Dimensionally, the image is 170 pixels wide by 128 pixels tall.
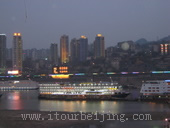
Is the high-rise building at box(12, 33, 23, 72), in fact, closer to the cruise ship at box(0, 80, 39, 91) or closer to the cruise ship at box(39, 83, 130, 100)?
the cruise ship at box(0, 80, 39, 91)

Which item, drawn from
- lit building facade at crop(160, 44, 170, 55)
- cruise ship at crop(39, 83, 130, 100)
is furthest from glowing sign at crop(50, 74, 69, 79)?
lit building facade at crop(160, 44, 170, 55)

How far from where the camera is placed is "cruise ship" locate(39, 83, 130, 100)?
16172 mm

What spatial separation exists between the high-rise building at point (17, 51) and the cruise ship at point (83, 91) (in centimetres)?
2712

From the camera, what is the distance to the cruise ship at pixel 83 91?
53.1 feet

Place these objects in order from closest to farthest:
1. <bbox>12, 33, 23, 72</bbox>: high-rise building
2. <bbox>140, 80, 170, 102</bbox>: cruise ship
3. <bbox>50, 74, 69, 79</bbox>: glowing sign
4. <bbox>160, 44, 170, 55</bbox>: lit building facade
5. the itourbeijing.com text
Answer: the itourbeijing.com text < <bbox>140, 80, 170, 102</bbox>: cruise ship < <bbox>50, 74, 69, 79</bbox>: glowing sign < <bbox>160, 44, 170, 55</bbox>: lit building facade < <bbox>12, 33, 23, 72</bbox>: high-rise building

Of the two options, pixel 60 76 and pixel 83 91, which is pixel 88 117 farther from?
pixel 60 76

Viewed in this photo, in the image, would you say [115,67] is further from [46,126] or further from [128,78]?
[46,126]

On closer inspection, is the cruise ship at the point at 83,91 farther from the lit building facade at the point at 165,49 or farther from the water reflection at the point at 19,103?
the lit building facade at the point at 165,49

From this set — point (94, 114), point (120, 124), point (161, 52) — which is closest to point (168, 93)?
point (94, 114)

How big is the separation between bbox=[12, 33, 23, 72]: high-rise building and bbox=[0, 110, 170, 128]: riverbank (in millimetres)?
33308

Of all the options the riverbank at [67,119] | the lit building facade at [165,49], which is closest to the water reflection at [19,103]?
the riverbank at [67,119]

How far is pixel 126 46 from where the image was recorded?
52031 millimetres

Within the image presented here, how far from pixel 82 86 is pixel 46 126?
24.8 feet

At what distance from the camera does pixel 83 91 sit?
1661 centimetres
